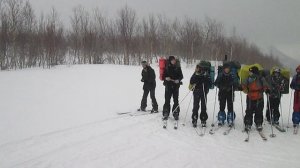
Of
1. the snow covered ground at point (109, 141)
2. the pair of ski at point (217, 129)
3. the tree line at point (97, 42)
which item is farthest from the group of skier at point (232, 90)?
the tree line at point (97, 42)

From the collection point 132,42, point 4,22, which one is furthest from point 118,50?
point 4,22

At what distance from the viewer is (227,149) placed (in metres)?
6.66

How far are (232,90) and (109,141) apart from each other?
3.84 m

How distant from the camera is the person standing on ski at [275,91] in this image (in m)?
8.64

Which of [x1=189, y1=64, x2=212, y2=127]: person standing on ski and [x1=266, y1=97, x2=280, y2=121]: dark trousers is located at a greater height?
[x1=189, y1=64, x2=212, y2=127]: person standing on ski

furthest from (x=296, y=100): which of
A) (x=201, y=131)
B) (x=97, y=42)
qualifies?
(x=97, y=42)

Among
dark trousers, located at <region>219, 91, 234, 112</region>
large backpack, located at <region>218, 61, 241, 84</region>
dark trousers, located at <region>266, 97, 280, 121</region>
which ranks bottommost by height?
dark trousers, located at <region>266, 97, 280, 121</region>

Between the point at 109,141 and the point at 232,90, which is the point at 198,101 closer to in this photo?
the point at 232,90

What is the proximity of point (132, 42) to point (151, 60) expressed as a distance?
3.03m

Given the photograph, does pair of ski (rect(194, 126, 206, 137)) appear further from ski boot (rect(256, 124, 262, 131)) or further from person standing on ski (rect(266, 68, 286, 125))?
person standing on ski (rect(266, 68, 286, 125))

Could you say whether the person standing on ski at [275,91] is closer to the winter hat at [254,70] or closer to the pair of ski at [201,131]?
the winter hat at [254,70]

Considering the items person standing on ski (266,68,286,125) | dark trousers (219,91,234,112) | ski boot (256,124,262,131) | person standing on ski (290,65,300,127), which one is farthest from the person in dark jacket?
person standing on ski (290,65,300,127)

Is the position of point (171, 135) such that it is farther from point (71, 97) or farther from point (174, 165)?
point (71, 97)

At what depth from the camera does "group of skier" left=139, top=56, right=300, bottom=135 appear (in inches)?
318
